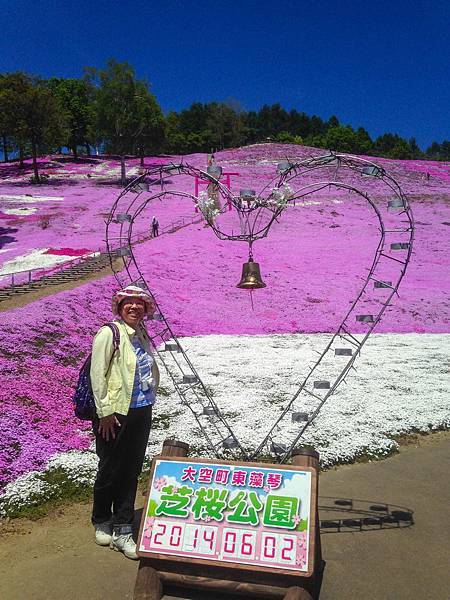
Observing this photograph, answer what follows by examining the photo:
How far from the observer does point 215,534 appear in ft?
14.7

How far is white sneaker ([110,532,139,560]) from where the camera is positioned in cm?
534

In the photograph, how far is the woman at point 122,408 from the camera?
16.8ft

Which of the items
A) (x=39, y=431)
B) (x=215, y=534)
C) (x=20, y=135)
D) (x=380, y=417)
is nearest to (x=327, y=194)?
(x=20, y=135)

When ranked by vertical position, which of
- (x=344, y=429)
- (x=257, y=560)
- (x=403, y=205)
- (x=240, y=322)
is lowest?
(x=240, y=322)

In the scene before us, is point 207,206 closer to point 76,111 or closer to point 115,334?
point 115,334

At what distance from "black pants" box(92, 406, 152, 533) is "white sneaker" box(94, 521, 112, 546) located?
0.56 ft

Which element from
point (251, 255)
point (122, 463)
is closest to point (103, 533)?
point (122, 463)

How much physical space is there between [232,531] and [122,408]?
5.07ft

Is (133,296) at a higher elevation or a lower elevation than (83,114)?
lower

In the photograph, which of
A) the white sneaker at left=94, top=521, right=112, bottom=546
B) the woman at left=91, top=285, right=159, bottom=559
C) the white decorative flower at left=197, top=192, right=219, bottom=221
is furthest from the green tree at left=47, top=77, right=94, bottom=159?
the white sneaker at left=94, top=521, right=112, bottom=546

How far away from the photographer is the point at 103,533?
5.62 m

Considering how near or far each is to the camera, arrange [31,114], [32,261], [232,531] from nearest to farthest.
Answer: [232,531], [32,261], [31,114]

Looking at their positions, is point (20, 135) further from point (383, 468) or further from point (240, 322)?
point (383, 468)

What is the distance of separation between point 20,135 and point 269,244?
107ft
